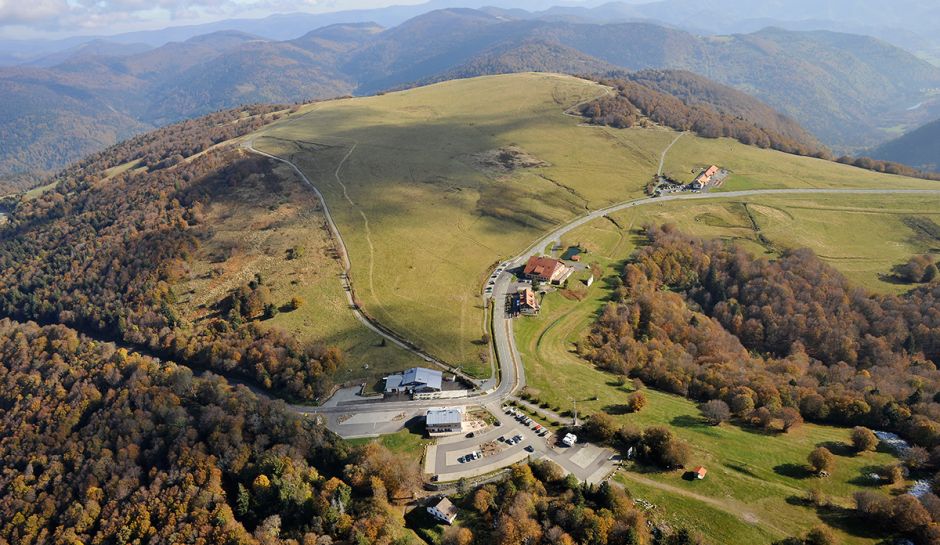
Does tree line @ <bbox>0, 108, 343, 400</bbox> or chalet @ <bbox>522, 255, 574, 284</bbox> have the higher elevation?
chalet @ <bbox>522, 255, 574, 284</bbox>

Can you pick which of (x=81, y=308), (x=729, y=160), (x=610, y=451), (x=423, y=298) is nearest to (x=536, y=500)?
(x=610, y=451)

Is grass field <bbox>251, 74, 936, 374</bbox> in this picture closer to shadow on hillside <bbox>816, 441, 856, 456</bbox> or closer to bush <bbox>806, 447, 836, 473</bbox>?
bush <bbox>806, 447, 836, 473</bbox>

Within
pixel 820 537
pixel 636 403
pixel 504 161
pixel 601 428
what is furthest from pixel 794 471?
pixel 504 161

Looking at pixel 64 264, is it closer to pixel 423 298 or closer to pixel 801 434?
pixel 423 298

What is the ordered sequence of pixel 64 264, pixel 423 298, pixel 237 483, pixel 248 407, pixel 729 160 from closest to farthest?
pixel 237 483 → pixel 248 407 → pixel 423 298 → pixel 64 264 → pixel 729 160

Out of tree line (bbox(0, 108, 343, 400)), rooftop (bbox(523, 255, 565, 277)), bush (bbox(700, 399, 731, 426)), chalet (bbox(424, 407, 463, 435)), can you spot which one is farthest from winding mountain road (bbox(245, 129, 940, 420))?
bush (bbox(700, 399, 731, 426))

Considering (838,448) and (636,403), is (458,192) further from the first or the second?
(838,448)
